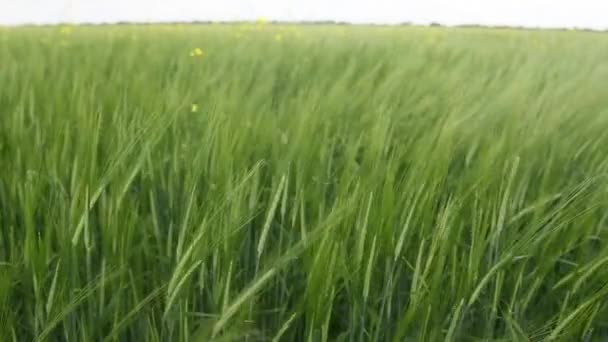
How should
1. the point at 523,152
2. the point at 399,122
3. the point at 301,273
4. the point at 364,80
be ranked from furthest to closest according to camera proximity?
the point at 364,80
the point at 399,122
the point at 523,152
the point at 301,273

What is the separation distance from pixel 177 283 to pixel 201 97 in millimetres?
718

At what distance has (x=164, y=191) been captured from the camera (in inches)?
32.2

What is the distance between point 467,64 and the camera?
2.48m

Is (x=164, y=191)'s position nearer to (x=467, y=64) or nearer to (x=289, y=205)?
(x=289, y=205)

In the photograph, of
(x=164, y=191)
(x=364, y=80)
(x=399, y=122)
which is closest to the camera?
(x=164, y=191)

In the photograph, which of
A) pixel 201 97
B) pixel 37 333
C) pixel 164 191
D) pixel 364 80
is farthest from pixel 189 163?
pixel 364 80

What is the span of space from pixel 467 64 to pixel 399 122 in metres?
1.33

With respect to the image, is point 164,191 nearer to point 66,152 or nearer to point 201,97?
point 66,152

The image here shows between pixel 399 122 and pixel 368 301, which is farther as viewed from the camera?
pixel 399 122

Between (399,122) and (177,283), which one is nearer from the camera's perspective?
(177,283)

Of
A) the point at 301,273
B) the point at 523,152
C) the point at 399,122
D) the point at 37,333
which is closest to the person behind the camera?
the point at 37,333

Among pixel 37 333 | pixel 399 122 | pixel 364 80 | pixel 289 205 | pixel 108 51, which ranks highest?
pixel 108 51

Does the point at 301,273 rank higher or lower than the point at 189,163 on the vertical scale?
lower

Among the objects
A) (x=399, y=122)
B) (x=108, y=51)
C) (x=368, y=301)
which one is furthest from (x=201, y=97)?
(x=108, y=51)
